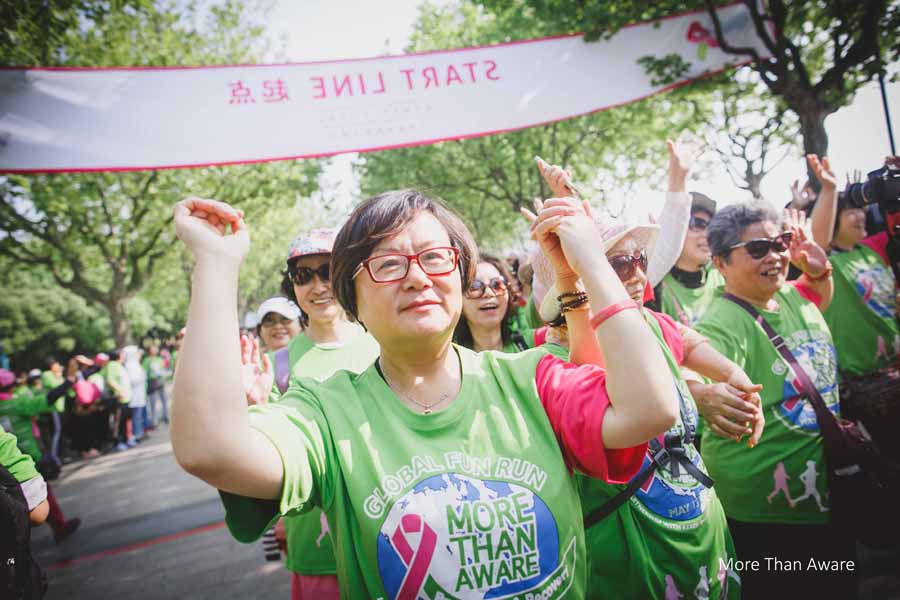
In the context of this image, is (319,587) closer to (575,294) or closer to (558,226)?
(575,294)

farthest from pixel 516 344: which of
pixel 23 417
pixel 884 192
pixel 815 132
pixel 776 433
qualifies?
pixel 23 417

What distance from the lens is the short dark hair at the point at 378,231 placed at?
1385mm

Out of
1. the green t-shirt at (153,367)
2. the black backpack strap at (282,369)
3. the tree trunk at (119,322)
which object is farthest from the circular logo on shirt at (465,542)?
the tree trunk at (119,322)

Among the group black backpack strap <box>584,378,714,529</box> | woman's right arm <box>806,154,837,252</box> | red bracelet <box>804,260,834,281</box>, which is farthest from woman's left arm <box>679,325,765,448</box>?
woman's right arm <box>806,154,837,252</box>

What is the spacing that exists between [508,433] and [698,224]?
10.6 ft

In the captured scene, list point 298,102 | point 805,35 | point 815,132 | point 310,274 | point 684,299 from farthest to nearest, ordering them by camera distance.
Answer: point 805,35, point 815,132, point 298,102, point 684,299, point 310,274

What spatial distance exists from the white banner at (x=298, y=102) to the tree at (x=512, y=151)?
27.7 ft

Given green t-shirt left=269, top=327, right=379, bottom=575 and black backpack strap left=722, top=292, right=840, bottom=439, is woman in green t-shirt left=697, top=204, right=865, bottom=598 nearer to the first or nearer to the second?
black backpack strap left=722, top=292, right=840, bottom=439

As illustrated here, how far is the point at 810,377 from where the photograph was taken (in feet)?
8.29

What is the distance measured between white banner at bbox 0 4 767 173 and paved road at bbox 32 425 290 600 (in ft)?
11.6

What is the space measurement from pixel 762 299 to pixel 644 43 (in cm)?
374

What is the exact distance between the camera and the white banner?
347 centimetres

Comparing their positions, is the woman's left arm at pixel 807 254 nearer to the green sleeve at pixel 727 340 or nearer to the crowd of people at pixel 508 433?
the crowd of people at pixel 508 433

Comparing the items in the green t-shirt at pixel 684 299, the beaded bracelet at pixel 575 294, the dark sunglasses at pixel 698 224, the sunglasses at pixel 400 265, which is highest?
the dark sunglasses at pixel 698 224
